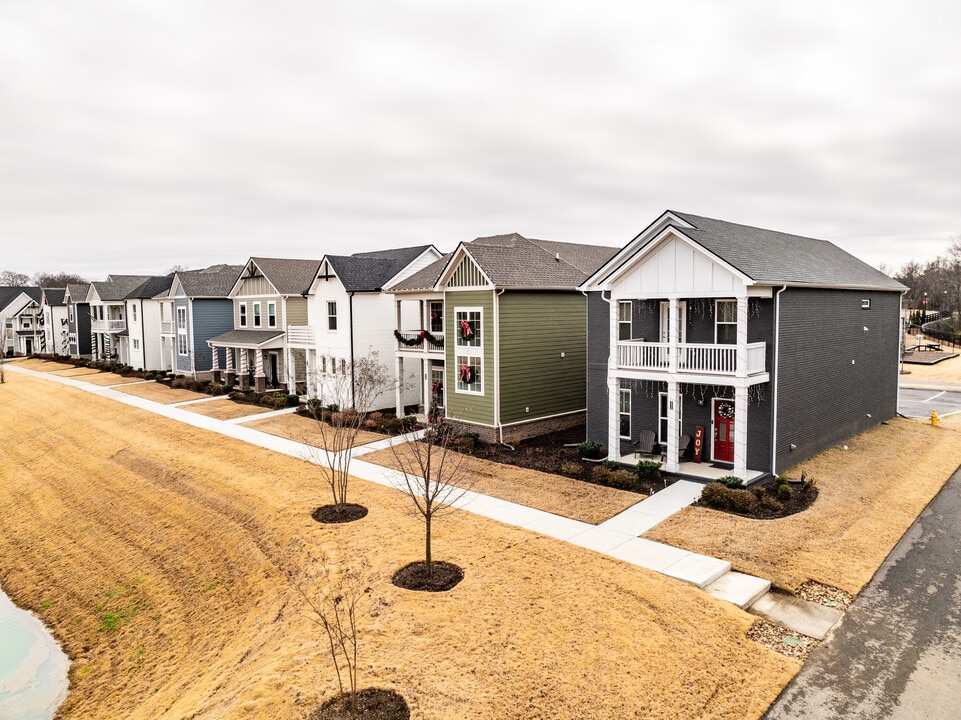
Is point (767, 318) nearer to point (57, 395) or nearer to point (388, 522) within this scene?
point (388, 522)

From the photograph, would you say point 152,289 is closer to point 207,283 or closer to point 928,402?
point 207,283

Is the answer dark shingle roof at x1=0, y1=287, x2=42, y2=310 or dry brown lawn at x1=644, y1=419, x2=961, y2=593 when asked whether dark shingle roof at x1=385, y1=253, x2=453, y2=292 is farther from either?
dark shingle roof at x1=0, y1=287, x2=42, y2=310

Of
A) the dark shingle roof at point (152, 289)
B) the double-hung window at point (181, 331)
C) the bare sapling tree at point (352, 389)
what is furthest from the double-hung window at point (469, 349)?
the dark shingle roof at point (152, 289)

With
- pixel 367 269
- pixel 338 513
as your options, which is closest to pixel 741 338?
pixel 338 513

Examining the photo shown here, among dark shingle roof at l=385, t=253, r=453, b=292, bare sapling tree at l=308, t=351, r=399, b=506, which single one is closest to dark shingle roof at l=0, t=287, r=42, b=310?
bare sapling tree at l=308, t=351, r=399, b=506

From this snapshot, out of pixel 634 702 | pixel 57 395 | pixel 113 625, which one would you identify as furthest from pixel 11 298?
pixel 634 702

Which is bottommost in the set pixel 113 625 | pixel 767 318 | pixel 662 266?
pixel 113 625
